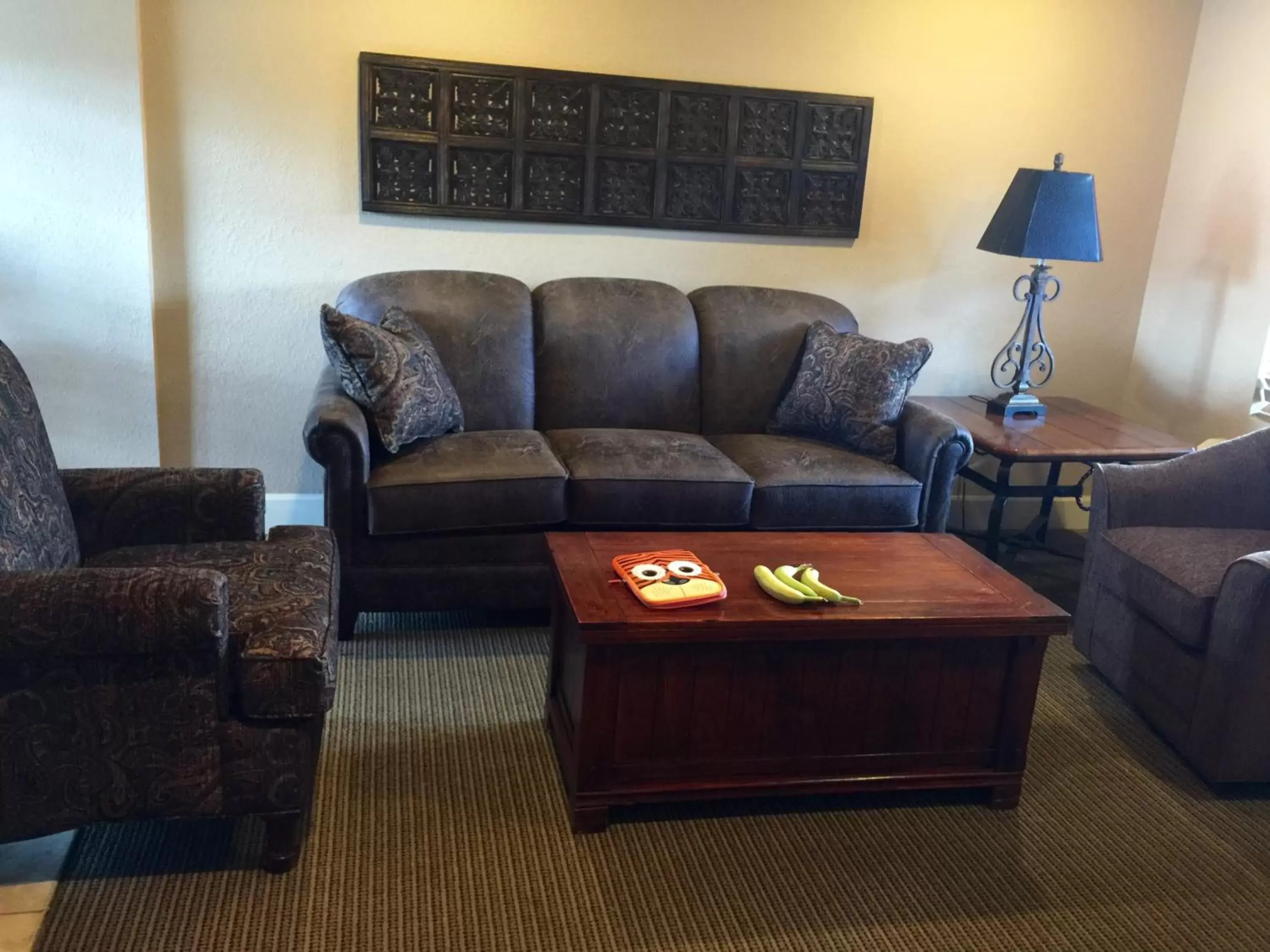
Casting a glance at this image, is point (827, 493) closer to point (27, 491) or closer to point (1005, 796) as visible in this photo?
point (1005, 796)

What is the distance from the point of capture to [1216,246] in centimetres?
383

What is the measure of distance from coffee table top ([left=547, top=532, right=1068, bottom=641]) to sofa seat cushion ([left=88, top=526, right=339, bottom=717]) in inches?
18.8

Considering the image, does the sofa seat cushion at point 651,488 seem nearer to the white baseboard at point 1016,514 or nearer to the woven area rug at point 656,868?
the woven area rug at point 656,868

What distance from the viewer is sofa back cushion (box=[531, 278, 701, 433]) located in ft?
11.4

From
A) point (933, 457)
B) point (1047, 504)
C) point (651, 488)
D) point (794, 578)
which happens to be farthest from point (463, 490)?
point (1047, 504)

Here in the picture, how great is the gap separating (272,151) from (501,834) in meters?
2.33

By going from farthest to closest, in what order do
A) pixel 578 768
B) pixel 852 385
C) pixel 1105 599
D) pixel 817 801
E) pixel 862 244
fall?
pixel 862 244 → pixel 852 385 → pixel 1105 599 → pixel 817 801 → pixel 578 768

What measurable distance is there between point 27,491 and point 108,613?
0.50 metres

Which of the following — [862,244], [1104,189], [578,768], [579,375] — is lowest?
[578,768]

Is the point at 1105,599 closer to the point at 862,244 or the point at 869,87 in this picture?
the point at 862,244

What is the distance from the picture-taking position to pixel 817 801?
91.4 inches

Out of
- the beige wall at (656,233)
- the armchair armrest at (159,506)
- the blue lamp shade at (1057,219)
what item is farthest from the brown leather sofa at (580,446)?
the blue lamp shade at (1057,219)

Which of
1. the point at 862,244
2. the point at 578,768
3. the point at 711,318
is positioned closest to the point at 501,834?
the point at 578,768

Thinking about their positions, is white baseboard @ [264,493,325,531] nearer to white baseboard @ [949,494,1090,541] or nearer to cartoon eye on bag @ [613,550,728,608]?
cartoon eye on bag @ [613,550,728,608]
